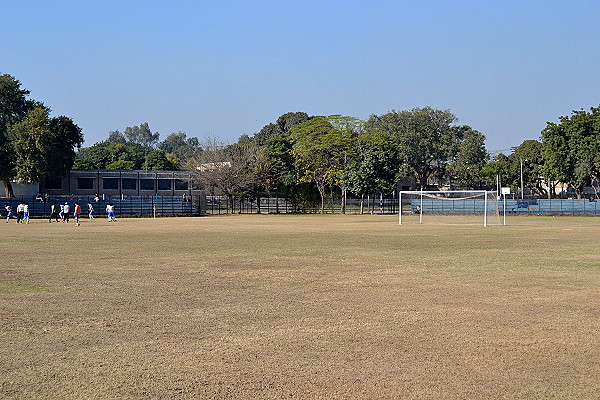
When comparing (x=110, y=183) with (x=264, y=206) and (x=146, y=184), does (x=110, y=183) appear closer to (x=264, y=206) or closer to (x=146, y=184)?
(x=146, y=184)

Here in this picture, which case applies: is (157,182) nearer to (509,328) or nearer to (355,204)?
(355,204)

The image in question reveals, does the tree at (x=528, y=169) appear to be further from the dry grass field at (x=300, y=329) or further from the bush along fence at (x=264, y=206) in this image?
the dry grass field at (x=300, y=329)

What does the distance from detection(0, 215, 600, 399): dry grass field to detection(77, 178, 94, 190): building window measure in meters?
84.2

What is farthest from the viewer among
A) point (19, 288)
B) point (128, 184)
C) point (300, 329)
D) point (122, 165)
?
point (122, 165)

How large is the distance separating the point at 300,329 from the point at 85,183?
97238mm

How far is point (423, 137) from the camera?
11244 cm

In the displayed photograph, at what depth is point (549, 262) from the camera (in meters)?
20.5

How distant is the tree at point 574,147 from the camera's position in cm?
7775

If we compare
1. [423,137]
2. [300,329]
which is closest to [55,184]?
[423,137]

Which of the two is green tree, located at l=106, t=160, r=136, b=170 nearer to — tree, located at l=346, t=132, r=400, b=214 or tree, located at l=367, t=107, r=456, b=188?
tree, located at l=367, t=107, r=456, b=188

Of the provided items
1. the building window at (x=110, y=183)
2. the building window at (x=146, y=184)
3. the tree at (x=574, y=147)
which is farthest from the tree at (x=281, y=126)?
the tree at (x=574, y=147)

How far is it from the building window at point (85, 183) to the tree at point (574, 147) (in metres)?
62.9

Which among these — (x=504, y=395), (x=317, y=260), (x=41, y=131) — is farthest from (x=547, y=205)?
(x=504, y=395)

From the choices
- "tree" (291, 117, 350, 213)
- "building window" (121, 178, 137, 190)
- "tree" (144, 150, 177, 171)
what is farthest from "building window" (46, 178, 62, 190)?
"tree" (291, 117, 350, 213)
